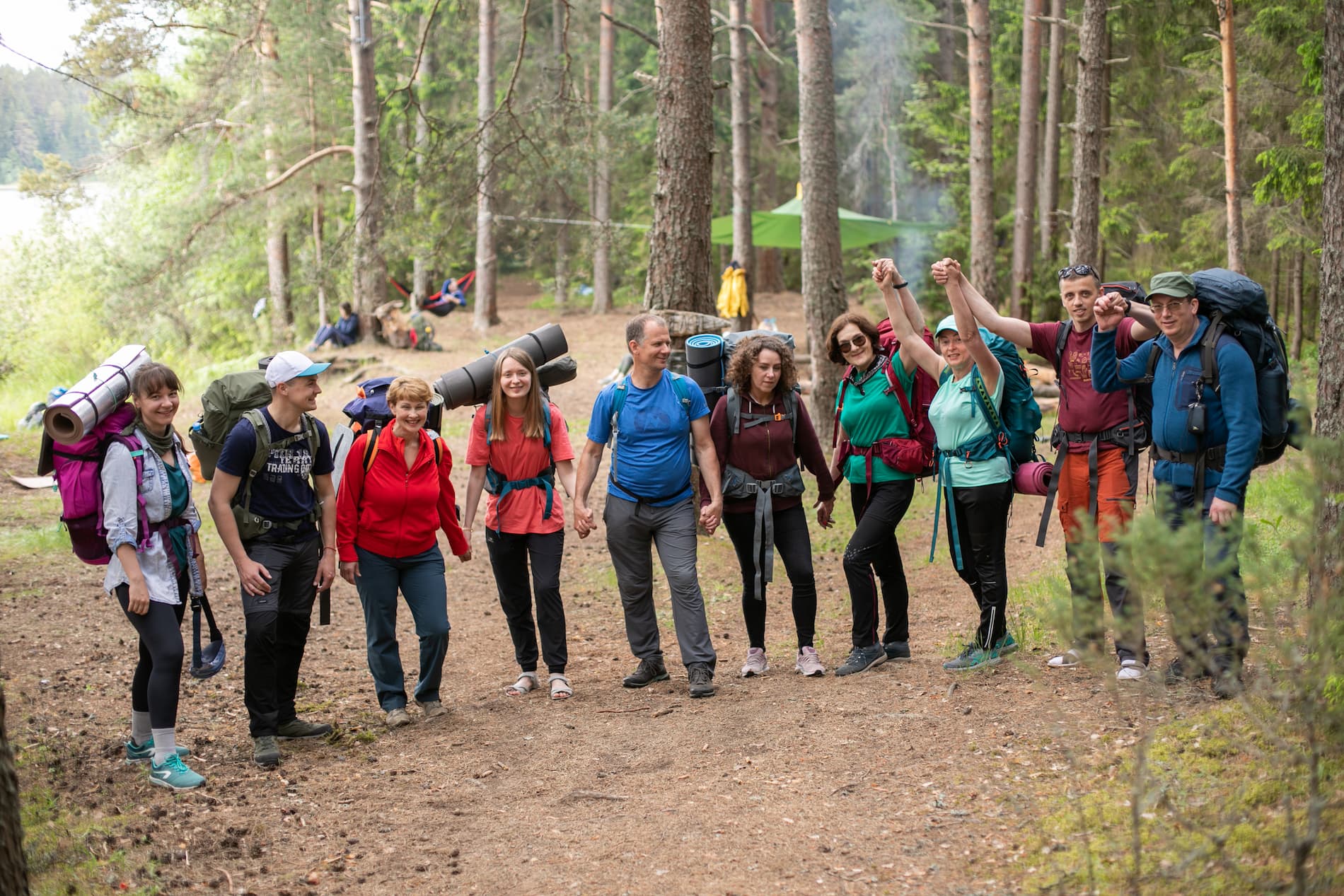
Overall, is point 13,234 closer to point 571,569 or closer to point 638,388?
point 571,569

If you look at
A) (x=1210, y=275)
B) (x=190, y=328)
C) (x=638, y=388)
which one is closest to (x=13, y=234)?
(x=190, y=328)

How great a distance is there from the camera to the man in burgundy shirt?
5.09 metres

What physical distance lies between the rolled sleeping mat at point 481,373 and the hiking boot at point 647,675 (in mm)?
1677

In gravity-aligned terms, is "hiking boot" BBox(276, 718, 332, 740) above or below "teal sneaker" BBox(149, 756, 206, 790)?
below

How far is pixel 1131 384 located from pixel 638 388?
7.57ft

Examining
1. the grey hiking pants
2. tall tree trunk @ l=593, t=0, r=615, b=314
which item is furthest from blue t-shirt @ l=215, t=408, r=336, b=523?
tall tree trunk @ l=593, t=0, r=615, b=314

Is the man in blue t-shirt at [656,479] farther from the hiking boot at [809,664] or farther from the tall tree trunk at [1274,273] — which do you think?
the tall tree trunk at [1274,273]

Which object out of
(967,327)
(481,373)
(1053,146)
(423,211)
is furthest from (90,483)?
(1053,146)

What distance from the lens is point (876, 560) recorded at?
19.2ft

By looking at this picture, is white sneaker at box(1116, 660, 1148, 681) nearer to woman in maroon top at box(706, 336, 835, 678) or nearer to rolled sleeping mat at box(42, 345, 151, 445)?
woman in maroon top at box(706, 336, 835, 678)

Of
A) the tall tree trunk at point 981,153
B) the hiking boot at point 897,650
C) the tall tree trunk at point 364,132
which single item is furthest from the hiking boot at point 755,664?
the tall tree trunk at point 364,132

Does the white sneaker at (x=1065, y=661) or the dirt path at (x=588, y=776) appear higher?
the white sneaker at (x=1065, y=661)

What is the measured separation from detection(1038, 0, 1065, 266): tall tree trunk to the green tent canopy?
112 inches

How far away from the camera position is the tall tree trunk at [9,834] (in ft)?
10.4
